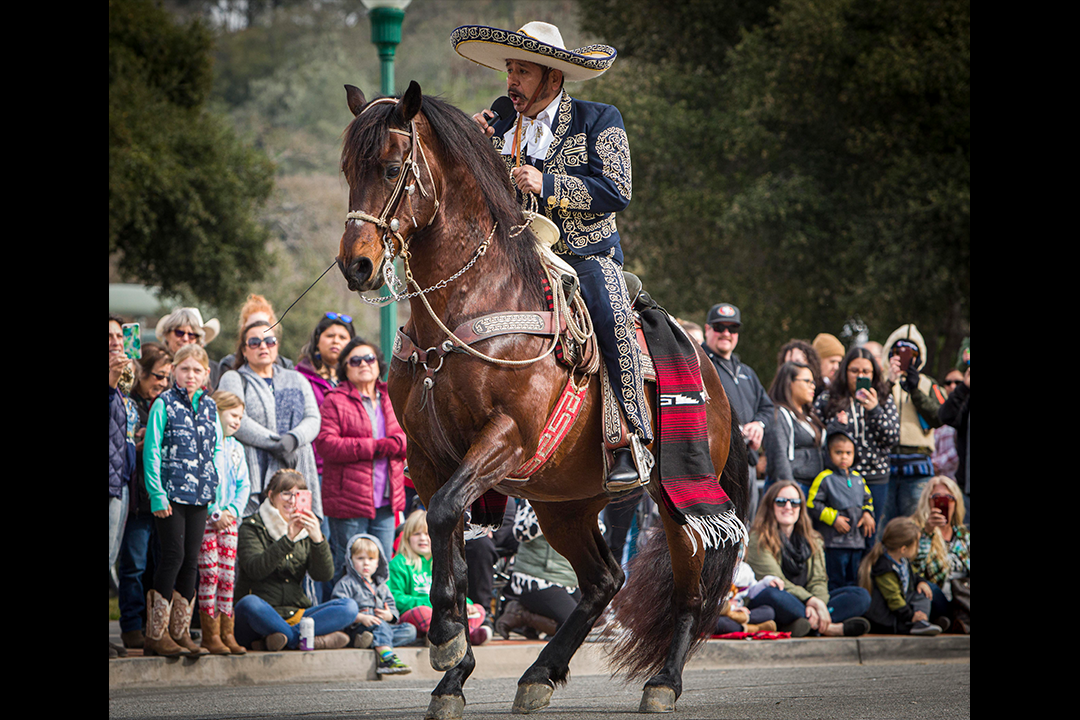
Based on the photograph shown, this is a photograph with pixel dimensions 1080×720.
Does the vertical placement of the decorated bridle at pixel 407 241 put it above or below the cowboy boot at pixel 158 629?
above

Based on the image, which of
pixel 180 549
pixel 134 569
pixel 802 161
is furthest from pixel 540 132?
pixel 802 161

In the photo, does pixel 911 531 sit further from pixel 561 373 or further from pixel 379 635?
pixel 561 373

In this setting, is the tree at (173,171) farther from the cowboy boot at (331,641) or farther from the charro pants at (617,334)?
the charro pants at (617,334)

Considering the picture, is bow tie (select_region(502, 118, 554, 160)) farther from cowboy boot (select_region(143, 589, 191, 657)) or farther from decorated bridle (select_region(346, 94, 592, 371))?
cowboy boot (select_region(143, 589, 191, 657))

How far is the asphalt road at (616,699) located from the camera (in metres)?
6.10

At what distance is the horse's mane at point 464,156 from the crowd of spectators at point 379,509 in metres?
1.89

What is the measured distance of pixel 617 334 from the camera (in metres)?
6.18

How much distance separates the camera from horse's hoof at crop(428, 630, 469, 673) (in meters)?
5.06

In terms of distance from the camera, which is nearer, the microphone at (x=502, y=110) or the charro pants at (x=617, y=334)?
the charro pants at (x=617, y=334)

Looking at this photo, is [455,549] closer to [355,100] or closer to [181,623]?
[355,100]

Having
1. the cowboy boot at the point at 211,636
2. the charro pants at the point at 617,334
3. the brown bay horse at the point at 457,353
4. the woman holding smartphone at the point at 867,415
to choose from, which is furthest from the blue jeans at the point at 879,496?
the cowboy boot at the point at 211,636

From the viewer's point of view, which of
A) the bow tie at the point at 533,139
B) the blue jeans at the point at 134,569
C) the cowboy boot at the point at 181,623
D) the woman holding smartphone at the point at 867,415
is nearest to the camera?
the bow tie at the point at 533,139

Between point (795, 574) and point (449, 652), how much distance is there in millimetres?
5360
